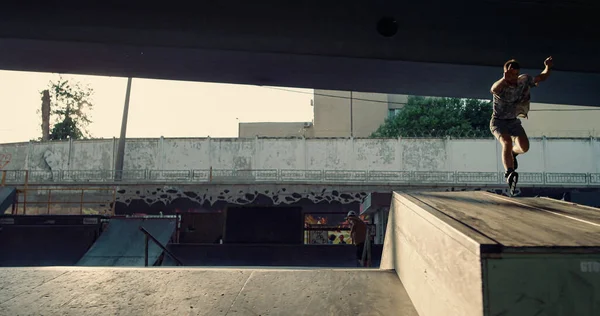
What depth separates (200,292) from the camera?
4520mm

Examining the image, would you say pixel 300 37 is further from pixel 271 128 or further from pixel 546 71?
pixel 271 128

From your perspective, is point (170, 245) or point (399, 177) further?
point (399, 177)

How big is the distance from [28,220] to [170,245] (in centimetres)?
473

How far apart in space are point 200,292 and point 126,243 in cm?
1118

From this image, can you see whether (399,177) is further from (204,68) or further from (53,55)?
(53,55)

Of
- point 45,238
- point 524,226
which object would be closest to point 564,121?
point 45,238

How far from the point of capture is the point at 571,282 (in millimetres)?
2711

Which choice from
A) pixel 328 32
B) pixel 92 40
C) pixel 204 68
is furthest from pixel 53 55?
pixel 328 32

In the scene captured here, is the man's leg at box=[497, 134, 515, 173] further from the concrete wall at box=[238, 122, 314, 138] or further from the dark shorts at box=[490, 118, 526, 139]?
the concrete wall at box=[238, 122, 314, 138]

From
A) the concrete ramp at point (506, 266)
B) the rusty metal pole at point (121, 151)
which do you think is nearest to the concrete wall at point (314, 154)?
the rusty metal pole at point (121, 151)

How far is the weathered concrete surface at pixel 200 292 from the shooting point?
4086 millimetres

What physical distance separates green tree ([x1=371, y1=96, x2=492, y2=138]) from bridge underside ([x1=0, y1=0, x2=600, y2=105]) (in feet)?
90.0

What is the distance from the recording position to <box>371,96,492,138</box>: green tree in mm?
36594

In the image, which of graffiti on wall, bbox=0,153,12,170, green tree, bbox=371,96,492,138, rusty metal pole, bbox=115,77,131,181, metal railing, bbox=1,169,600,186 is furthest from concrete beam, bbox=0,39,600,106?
green tree, bbox=371,96,492,138
